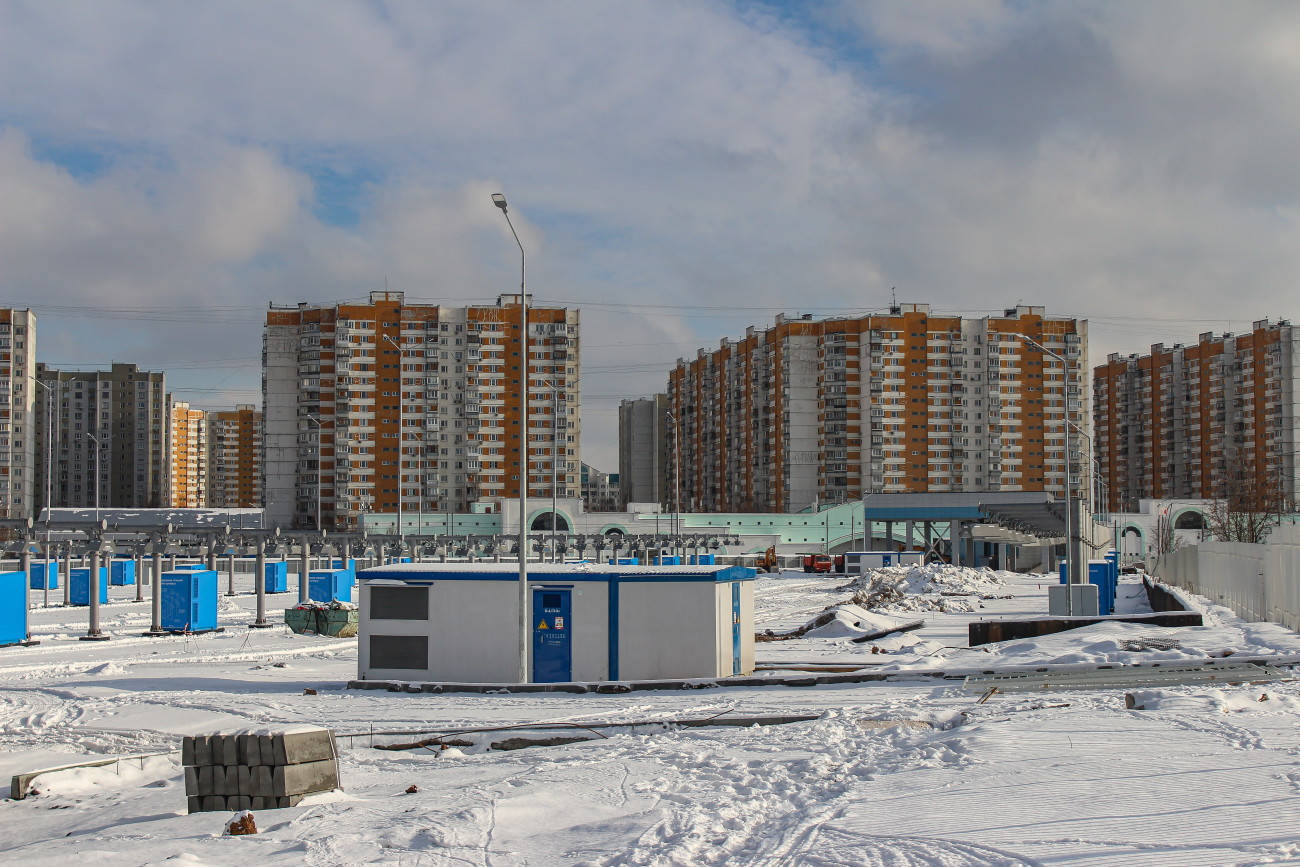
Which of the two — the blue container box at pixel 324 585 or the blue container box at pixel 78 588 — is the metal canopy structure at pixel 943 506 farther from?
the blue container box at pixel 78 588

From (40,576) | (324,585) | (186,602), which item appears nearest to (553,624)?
(186,602)

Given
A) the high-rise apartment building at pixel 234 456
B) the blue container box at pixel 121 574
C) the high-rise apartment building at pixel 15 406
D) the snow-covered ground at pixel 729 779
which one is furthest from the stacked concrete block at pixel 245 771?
the high-rise apartment building at pixel 234 456

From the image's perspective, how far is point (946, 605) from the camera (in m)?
36.0

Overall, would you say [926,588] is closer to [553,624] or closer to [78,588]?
[553,624]

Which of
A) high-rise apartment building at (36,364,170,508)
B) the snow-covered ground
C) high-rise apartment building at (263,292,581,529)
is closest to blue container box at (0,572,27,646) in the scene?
the snow-covered ground

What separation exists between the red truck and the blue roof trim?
58.8 meters

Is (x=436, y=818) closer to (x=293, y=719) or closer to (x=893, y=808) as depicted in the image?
(x=893, y=808)

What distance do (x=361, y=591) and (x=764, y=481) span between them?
98.2m

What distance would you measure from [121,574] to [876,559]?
42370 millimetres

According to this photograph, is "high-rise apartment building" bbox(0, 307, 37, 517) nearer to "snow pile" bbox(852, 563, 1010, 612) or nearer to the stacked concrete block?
"snow pile" bbox(852, 563, 1010, 612)

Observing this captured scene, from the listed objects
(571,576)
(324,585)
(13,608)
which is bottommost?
(324,585)

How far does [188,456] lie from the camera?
178625 millimetres

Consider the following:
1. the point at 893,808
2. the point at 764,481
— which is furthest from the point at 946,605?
the point at 764,481

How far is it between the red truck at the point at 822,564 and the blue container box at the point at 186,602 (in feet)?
172
